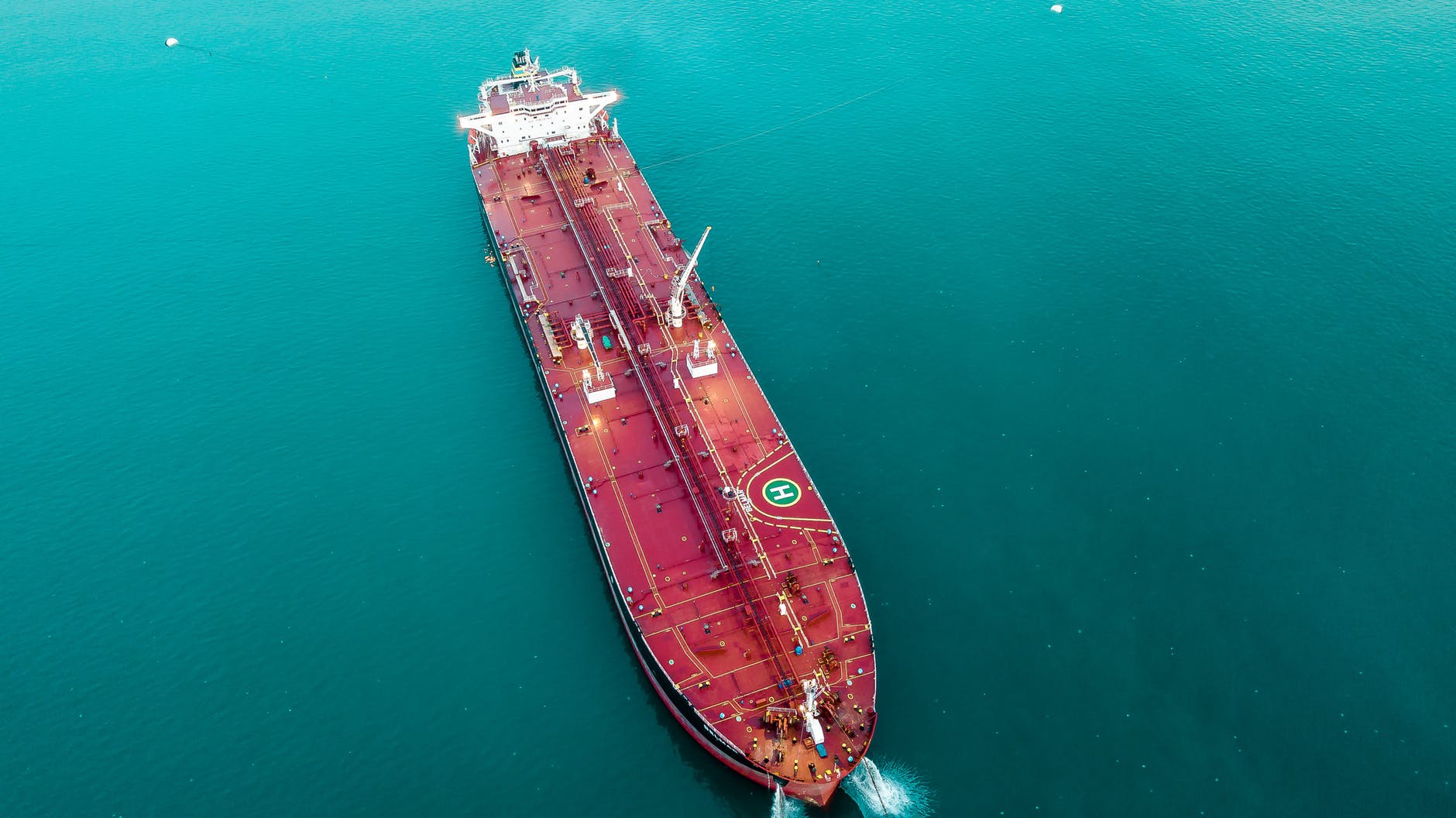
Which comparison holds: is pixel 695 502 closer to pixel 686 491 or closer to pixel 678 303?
pixel 686 491

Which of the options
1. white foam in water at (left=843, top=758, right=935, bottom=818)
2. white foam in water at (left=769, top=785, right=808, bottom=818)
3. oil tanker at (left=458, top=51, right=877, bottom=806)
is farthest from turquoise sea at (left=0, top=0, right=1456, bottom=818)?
oil tanker at (left=458, top=51, right=877, bottom=806)

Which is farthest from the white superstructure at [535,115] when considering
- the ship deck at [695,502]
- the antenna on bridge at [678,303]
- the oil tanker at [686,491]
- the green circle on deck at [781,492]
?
the green circle on deck at [781,492]

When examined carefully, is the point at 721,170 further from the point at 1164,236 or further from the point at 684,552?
the point at 684,552

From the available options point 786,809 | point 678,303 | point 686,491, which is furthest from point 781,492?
point 786,809

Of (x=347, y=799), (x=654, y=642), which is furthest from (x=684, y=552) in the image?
(x=347, y=799)

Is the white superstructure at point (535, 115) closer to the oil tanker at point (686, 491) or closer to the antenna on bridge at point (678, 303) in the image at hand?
the oil tanker at point (686, 491)
